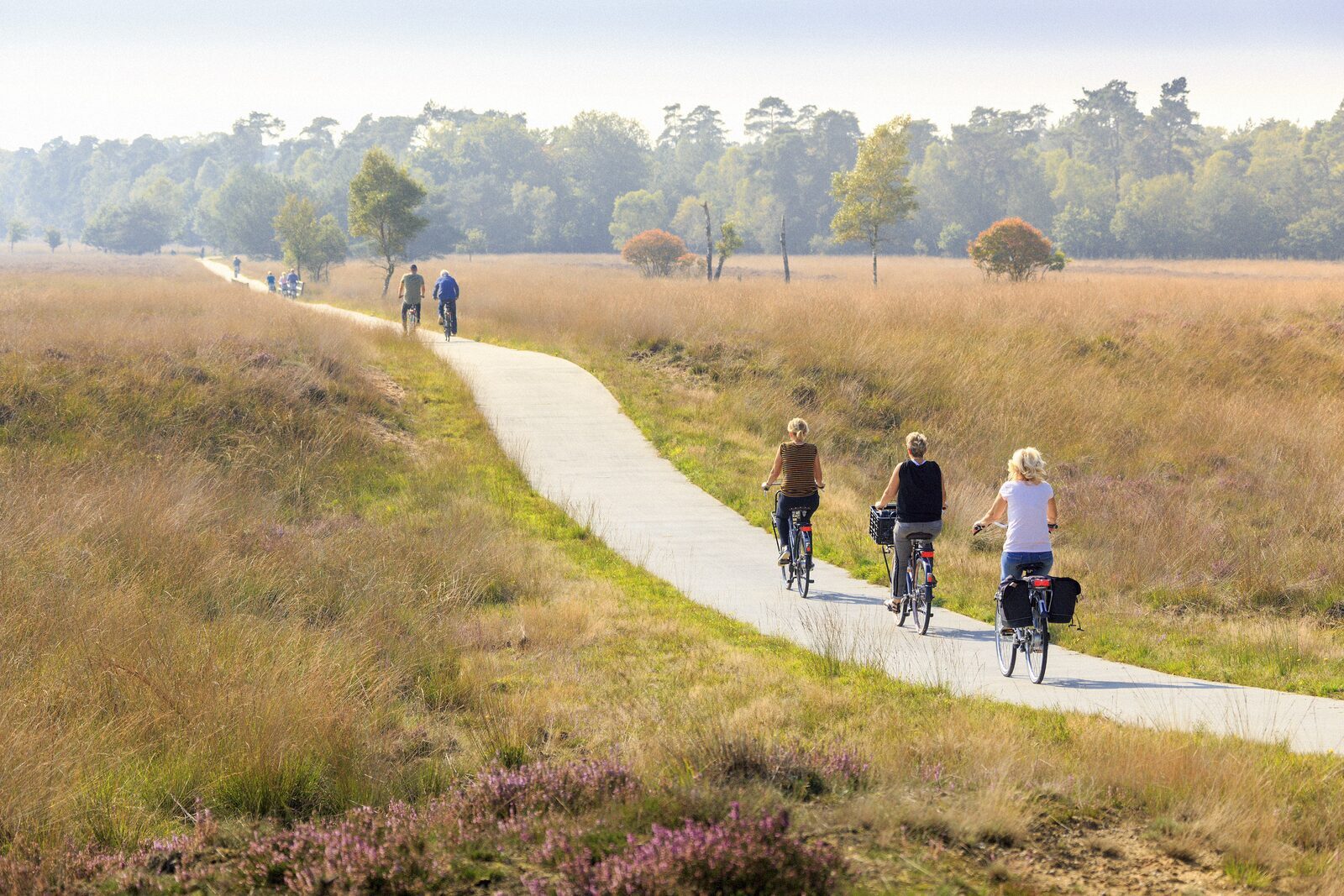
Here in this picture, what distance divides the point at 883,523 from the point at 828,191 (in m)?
104

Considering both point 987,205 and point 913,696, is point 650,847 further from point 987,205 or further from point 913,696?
point 987,205

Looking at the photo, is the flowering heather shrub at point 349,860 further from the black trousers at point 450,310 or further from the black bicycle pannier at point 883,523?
the black trousers at point 450,310

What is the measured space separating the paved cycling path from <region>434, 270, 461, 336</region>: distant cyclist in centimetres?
511

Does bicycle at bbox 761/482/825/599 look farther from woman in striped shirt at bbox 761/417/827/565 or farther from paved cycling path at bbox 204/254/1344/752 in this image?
paved cycling path at bbox 204/254/1344/752

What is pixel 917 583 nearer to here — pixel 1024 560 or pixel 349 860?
pixel 1024 560

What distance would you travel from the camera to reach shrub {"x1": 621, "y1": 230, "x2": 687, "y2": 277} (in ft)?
177

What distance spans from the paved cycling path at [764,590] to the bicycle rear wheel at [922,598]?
0.13 meters

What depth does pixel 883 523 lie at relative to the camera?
991 centimetres

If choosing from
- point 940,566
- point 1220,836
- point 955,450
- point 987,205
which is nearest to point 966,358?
point 955,450

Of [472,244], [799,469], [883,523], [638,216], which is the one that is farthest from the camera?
[638,216]

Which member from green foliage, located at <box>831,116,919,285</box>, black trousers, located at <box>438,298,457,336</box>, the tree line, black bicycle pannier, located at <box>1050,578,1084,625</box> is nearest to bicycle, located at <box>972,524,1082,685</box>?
black bicycle pannier, located at <box>1050,578,1084,625</box>

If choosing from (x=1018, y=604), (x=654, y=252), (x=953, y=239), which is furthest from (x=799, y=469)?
(x=953, y=239)

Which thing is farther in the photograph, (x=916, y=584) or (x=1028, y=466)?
(x=916, y=584)

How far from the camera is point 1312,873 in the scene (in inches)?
188
